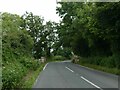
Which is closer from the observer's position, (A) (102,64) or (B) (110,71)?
(B) (110,71)

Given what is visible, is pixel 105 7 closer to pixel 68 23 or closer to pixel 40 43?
pixel 68 23

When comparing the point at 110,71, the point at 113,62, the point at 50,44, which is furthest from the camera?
the point at 50,44

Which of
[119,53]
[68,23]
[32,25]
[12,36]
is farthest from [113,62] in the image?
[32,25]

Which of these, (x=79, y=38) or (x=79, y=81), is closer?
(x=79, y=81)

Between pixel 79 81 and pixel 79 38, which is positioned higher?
pixel 79 38

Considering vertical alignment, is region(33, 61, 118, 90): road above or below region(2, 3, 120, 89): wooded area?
below

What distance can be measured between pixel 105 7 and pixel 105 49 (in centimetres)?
1792

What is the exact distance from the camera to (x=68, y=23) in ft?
242

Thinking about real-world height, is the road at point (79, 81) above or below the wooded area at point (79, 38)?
below

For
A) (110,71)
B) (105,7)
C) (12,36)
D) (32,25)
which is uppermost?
(32,25)

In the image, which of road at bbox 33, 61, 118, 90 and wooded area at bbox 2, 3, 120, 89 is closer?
road at bbox 33, 61, 118, 90

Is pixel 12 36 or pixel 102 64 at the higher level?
pixel 12 36

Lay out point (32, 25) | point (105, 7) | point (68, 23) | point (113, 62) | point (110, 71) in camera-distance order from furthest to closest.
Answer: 1. point (32, 25)
2. point (68, 23)
3. point (113, 62)
4. point (110, 71)
5. point (105, 7)

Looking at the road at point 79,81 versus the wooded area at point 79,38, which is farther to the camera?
the wooded area at point 79,38
